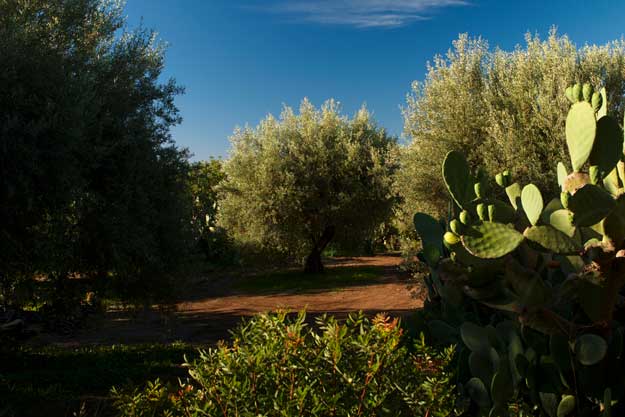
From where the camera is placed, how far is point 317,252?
23.9 meters

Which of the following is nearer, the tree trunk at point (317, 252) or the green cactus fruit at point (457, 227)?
the green cactus fruit at point (457, 227)

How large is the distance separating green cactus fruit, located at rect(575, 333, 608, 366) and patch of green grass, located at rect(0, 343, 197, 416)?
5.74 m

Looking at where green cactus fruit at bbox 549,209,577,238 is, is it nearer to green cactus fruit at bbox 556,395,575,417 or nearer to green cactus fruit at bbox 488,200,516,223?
green cactus fruit at bbox 488,200,516,223

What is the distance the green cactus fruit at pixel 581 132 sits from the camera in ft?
8.25

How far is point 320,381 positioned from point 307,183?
2012 centimetres

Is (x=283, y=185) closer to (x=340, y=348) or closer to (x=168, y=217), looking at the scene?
(x=168, y=217)

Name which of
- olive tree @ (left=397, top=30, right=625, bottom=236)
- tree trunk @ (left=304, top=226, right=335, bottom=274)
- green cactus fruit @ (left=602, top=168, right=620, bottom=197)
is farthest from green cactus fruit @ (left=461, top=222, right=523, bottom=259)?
tree trunk @ (left=304, top=226, right=335, bottom=274)

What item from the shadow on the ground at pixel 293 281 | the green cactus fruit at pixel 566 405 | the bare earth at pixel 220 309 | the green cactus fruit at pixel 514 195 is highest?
the green cactus fruit at pixel 514 195

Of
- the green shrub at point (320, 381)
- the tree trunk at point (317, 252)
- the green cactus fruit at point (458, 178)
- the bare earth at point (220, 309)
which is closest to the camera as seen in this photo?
the green shrub at point (320, 381)

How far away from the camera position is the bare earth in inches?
488

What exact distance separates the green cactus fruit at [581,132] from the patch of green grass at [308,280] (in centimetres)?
1732

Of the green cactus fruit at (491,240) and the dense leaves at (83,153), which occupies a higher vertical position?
the dense leaves at (83,153)

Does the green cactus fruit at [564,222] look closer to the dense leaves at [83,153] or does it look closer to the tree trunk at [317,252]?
the dense leaves at [83,153]

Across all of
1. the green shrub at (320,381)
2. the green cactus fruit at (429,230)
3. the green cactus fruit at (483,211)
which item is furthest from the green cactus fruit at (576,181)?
the green shrub at (320,381)
